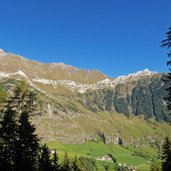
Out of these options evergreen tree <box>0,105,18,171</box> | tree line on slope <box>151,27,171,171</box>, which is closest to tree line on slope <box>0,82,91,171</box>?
evergreen tree <box>0,105,18,171</box>

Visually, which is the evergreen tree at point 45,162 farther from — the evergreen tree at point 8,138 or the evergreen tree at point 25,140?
the evergreen tree at point 25,140

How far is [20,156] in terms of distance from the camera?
47500 millimetres

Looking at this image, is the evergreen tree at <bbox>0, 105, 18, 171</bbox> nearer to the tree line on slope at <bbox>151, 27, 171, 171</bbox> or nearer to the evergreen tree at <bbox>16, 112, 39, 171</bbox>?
the evergreen tree at <bbox>16, 112, 39, 171</bbox>

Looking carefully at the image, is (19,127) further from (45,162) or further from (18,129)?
(45,162)

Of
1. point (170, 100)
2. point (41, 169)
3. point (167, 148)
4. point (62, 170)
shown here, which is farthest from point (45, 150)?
point (170, 100)

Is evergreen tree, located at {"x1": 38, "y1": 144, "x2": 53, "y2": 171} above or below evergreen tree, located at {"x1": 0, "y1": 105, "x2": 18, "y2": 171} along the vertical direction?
below

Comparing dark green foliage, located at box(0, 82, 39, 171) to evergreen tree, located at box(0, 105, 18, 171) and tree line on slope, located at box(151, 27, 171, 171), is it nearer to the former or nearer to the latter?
evergreen tree, located at box(0, 105, 18, 171)

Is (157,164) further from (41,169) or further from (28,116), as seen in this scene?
(28,116)

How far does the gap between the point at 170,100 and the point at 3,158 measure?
26.9 meters

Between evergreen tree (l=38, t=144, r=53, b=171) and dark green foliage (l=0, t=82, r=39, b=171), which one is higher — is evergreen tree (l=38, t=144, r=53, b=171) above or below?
below

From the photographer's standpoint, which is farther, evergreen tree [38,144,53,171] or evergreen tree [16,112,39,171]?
evergreen tree [38,144,53,171]

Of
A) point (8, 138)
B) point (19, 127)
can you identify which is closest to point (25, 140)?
point (19, 127)

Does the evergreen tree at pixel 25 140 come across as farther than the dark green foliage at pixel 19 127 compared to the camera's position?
Yes

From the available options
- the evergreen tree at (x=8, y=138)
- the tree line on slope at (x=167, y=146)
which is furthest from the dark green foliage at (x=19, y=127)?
the tree line on slope at (x=167, y=146)
